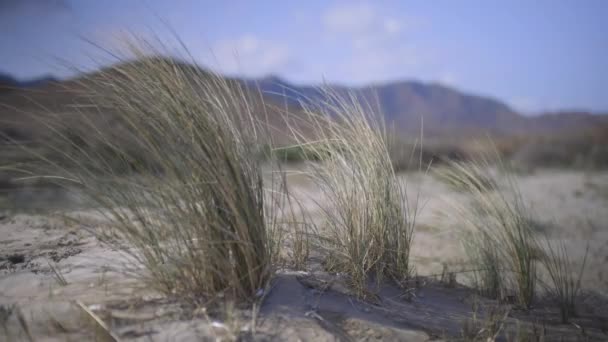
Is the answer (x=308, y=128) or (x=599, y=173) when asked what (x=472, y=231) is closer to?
(x=308, y=128)

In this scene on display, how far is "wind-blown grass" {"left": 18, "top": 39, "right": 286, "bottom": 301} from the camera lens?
197 cm

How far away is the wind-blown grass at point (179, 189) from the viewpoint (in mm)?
1968

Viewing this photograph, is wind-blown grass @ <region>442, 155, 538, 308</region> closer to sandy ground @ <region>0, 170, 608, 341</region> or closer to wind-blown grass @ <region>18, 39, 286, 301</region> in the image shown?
sandy ground @ <region>0, 170, 608, 341</region>

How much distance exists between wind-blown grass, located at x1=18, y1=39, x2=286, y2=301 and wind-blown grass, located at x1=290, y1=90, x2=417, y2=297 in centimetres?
64

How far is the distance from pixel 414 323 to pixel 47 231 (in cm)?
270

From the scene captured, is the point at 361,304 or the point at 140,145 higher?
the point at 140,145

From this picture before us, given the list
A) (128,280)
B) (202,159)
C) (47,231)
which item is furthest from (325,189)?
(47,231)

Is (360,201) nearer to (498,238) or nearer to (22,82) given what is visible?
(498,238)

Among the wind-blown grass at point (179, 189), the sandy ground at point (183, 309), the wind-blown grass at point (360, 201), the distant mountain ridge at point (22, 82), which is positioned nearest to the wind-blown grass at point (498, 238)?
the sandy ground at point (183, 309)

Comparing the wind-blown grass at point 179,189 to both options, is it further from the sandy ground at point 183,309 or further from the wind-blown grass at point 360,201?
the wind-blown grass at point 360,201

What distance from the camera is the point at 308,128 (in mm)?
Result: 3178

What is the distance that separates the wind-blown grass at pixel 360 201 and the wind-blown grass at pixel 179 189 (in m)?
0.64

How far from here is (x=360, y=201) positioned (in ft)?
8.78

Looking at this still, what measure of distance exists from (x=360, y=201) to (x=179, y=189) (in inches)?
45.3
